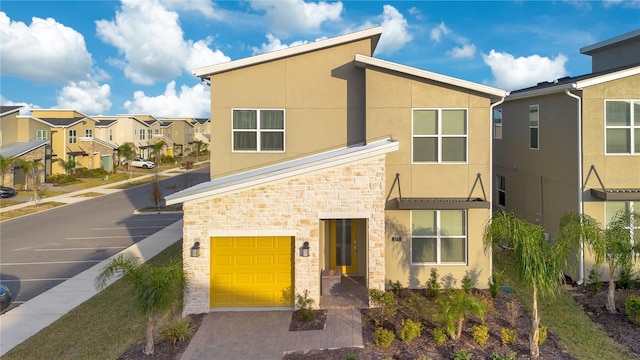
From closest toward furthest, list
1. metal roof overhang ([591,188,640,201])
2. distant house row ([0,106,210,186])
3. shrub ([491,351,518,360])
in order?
1. shrub ([491,351,518,360])
2. metal roof overhang ([591,188,640,201])
3. distant house row ([0,106,210,186])

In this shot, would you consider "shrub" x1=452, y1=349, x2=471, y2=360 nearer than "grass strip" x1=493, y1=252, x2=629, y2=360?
Yes

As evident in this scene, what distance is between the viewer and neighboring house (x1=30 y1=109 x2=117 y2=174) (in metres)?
49.7

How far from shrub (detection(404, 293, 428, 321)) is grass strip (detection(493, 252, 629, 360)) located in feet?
8.43

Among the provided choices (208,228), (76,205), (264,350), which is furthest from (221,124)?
(76,205)

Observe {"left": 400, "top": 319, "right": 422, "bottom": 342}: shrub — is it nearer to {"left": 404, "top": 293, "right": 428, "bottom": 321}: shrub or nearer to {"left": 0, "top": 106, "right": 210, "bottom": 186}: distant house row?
{"left": 404, "top": 293, "right": 428, "bottom": 321}: shrub

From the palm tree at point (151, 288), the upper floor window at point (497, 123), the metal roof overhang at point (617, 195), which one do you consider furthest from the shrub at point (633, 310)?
the palm tree at point (151, 288)

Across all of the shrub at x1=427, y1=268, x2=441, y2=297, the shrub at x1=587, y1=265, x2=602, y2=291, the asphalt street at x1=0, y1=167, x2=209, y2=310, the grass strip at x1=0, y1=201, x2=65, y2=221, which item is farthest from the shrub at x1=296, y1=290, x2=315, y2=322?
the grass strip at x1=0, y1=201, x2=65, y2=221

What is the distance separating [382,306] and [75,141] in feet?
171

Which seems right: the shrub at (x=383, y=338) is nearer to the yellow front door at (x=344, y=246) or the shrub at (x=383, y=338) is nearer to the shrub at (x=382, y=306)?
the shrub at (x=382, y=306)

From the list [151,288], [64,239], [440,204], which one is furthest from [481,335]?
[64,239]

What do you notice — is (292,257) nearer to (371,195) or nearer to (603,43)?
(371,195)

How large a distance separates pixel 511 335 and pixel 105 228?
74.4 feet

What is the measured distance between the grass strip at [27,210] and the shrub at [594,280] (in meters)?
32.2

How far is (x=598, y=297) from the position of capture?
1215cm
